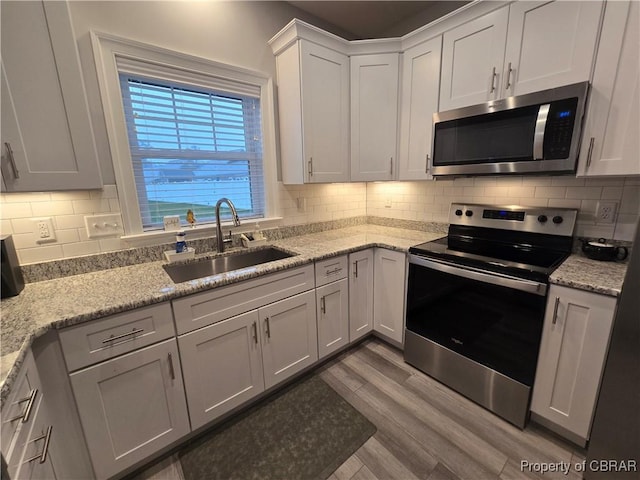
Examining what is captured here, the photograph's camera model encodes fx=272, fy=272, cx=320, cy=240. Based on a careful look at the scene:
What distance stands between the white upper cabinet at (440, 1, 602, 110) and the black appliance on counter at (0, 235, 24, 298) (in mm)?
2560

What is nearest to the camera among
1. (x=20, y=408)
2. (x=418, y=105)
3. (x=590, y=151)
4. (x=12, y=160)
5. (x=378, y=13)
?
(x=20, y=408)

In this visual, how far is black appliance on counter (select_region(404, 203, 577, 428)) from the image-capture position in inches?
58.3

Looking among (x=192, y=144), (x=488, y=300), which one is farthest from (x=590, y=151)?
(x=192, y=144)

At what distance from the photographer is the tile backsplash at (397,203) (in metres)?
1.41

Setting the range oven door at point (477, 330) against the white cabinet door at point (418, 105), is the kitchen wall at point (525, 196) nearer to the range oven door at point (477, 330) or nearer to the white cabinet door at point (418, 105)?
the white cabinet door at point (418, 105)

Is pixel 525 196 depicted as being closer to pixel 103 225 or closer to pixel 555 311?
pixel 555 311

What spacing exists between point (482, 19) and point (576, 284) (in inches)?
63.2

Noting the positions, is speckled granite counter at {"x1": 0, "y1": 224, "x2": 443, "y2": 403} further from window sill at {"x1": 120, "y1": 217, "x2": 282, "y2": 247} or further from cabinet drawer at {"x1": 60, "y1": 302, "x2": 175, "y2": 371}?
window sill at {"x1": 120, "y1": 217, "x2": 282, "y2": 247}

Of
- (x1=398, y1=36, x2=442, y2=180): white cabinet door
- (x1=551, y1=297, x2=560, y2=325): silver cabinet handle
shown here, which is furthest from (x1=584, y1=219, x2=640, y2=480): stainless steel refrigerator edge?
(x1=398, y1=36, x2=442, y2=180): white cabinet door

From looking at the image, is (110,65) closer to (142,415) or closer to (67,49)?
(67,49)

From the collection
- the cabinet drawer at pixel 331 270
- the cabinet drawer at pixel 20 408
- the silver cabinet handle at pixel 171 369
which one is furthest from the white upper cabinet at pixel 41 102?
the cabinet drawer at pixel 331 270

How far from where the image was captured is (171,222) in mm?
1828

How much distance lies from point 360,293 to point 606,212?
1607 mm

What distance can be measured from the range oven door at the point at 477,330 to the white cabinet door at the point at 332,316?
0.48 metres
